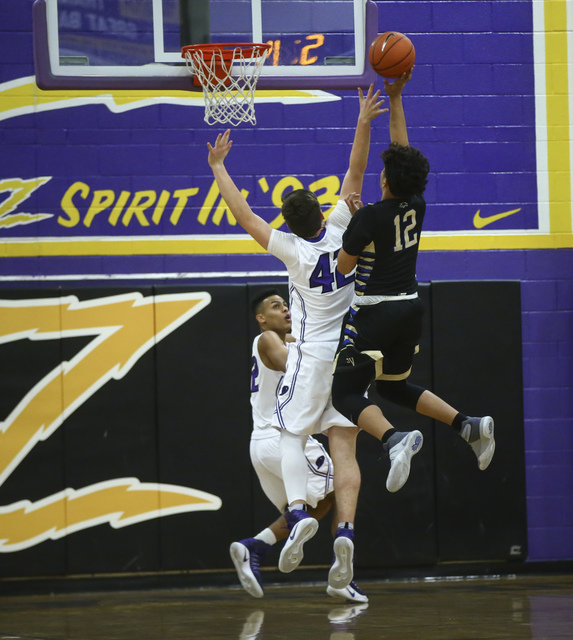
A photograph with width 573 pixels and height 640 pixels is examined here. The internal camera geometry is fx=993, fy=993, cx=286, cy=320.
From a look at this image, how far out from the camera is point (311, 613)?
6.04 metres

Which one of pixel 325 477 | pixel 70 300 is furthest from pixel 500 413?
pixel 70 300

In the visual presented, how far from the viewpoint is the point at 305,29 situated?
7324 millimetres

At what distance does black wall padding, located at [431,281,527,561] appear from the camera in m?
8.12

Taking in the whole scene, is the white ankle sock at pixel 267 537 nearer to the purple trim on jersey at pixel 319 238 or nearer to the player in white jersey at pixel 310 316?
the player in white jersey at pixel 310 316

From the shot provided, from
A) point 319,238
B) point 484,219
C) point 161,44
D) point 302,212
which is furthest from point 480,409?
point 161,44

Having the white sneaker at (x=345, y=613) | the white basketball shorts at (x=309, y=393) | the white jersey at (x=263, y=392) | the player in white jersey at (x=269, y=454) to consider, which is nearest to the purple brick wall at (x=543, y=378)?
the player in white jersey at (x=269, y=454)

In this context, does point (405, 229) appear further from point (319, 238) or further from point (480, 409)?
point (480, 409)

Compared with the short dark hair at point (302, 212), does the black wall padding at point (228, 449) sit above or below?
below

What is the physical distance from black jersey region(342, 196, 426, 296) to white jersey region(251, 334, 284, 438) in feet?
4.96

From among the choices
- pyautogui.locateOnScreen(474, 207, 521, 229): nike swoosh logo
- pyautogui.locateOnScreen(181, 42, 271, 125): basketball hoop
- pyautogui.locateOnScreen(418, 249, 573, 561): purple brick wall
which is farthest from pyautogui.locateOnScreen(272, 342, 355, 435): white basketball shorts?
pyautogui.locateOnScreen(474, 207, 521, 229): nike swoosh logo

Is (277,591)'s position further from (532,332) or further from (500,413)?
(532,332)

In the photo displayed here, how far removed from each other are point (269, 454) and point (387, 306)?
185 centimetres

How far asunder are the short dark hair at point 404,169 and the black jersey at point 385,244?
0.21 feet

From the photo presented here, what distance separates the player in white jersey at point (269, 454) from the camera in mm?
6449
